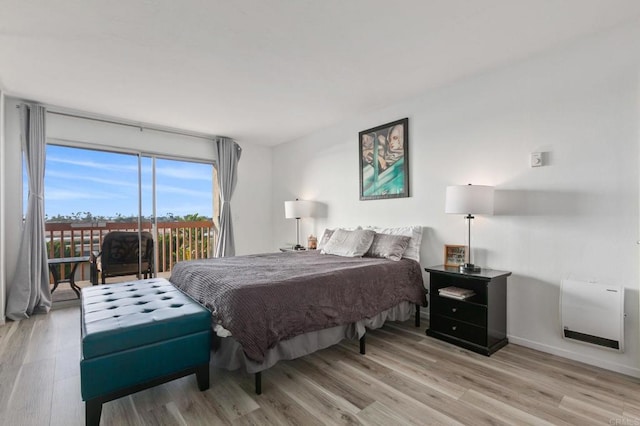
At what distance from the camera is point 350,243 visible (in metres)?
3.71

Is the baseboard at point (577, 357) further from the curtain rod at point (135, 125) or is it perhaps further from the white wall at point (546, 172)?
the curtain rod at point (135, 125)

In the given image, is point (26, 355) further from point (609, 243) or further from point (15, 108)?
point (609, 243)

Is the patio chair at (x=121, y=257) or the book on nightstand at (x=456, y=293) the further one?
the patio chair at (x=121, y=257)

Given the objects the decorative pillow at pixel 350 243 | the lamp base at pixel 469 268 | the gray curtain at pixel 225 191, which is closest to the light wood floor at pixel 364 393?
the lamp base at pixel 469 268

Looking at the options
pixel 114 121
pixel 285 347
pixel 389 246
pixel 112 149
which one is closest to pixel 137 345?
pixel 285 347

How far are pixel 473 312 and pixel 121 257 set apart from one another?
4.45 meters

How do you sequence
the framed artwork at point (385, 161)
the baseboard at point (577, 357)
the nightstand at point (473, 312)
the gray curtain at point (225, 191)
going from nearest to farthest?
1. the baseboard at point (577, 357)
2. the nightstand at point (473, 312)
3. the framed artwork at point (385, 161)
4. the gray curtain at point (225, 191)

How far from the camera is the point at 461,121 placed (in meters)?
3.23

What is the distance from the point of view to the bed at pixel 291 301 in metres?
2.02

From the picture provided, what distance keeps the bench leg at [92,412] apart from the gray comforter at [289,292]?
0.75 meters

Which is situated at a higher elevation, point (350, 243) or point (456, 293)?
point (350, 243)

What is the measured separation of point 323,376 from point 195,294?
1188mm

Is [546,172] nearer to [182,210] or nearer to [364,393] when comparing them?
[364,393]

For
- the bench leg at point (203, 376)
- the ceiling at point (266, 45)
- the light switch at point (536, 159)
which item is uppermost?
the ceiling at point (266, 45)
